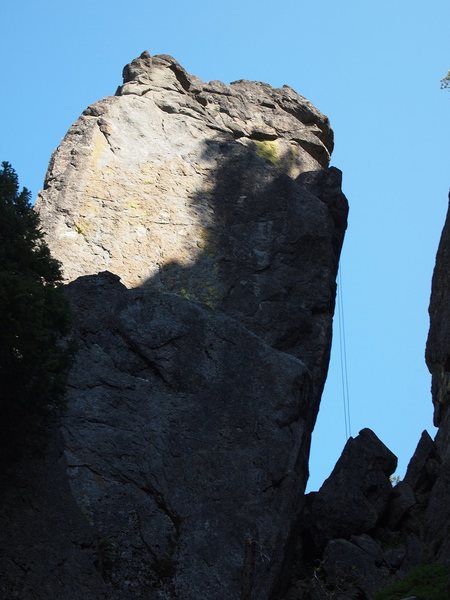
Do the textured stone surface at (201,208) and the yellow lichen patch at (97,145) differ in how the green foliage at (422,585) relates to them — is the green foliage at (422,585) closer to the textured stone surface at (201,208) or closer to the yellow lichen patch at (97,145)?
the textured stone surface at (201,208)

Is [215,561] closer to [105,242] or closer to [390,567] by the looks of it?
[390,567]

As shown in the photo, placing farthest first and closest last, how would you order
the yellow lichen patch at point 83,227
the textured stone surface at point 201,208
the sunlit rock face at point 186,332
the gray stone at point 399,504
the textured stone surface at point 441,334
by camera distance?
the yellow lichen patch at point 83,227
the textured stone surface at point 201,208
the textured stone surface at point 441,334
the gray stone at point 399,504
the sunlit rock face at point 186,332

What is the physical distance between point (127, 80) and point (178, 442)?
15.7 meters

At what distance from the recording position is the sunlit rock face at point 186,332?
67.1 feet

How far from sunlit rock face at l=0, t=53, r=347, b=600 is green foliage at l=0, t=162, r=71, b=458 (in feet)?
3.15

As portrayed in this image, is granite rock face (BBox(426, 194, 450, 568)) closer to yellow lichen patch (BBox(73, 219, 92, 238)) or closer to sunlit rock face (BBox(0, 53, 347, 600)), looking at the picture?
sunlit rock face (BBox(0, 53, 347, 600))

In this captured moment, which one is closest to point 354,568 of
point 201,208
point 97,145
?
point 201,208

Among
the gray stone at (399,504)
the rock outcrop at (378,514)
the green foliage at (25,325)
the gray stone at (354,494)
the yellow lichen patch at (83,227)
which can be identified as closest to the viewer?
the green foliage at (25,325)

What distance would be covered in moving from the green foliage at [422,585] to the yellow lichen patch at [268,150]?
17222 millimetres

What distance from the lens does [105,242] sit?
1161 inches

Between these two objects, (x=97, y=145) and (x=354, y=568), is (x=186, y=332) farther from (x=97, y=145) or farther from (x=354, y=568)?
(x=97, y=145)

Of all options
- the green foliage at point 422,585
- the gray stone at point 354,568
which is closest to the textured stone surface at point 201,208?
the gray stone at point 354,568

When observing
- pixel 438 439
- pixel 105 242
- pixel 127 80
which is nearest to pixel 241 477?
pixel 438 439

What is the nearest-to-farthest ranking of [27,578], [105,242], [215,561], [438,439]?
[27,578], [215,561], [438,439], [105,242]
